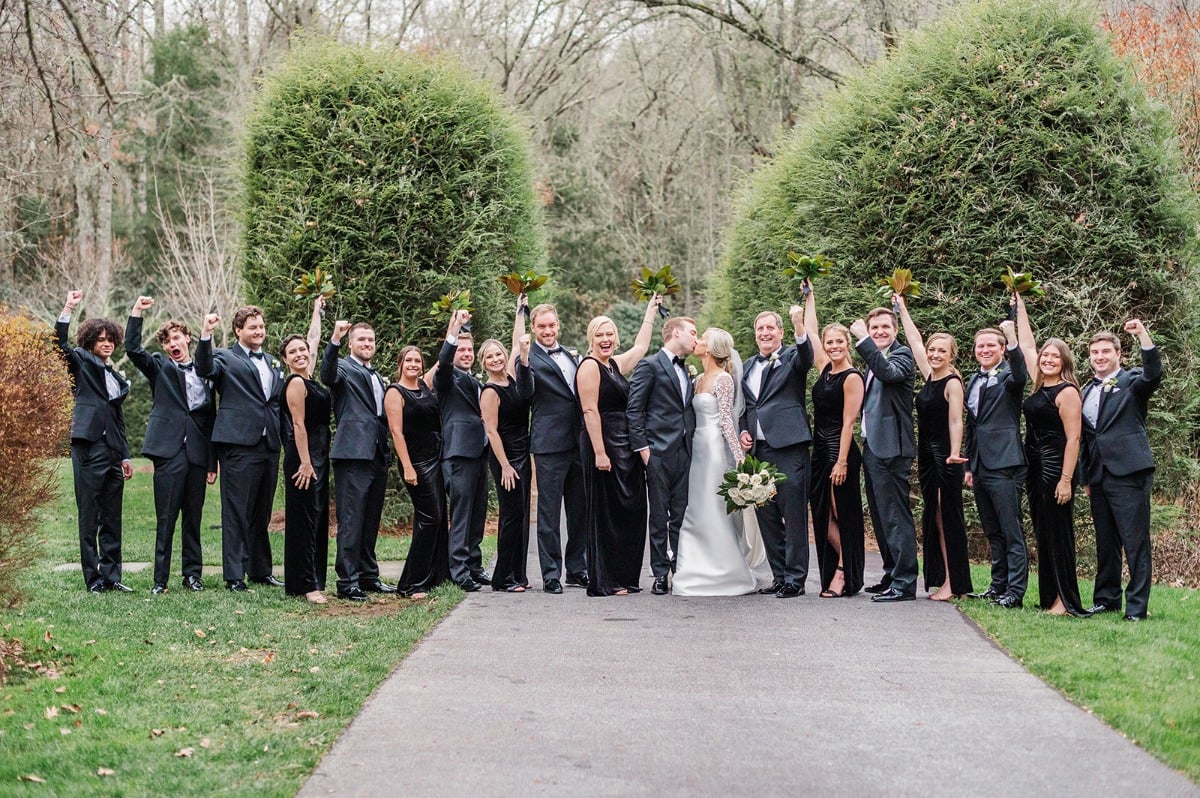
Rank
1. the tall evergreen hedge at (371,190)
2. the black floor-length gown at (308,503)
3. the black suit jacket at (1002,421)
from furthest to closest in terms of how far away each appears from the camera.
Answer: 1. the tall evergreen hedge at (371,190)
2. the black floor-length gown at (308,503)
3. the black suit jacket at (1002,421)

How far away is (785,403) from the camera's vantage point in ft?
31.7

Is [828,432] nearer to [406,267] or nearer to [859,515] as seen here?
[859,515]

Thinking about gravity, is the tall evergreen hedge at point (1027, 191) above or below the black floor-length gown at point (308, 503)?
above

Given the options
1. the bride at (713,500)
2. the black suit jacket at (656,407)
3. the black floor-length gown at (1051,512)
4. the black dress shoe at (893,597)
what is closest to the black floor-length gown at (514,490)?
the black suit jacket at (656,407)

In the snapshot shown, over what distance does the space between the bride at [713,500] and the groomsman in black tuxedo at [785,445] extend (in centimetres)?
20

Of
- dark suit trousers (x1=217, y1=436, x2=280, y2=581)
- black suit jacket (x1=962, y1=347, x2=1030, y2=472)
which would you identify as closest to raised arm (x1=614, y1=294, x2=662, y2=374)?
black suit jacket (x1=962, y1=347, x2=1030, y2=472)

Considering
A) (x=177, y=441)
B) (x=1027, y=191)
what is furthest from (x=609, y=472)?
(x=1027, y=191)

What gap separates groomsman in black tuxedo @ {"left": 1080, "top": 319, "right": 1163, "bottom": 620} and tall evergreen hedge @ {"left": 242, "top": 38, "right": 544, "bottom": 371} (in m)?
7.43

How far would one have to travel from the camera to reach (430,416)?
32.2 feet

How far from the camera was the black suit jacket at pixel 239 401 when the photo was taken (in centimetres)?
990

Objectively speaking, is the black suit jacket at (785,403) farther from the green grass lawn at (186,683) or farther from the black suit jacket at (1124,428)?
the green grass lawn at (186,683)

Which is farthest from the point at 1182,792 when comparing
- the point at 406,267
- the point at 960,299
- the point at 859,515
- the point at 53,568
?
the point at 406,267

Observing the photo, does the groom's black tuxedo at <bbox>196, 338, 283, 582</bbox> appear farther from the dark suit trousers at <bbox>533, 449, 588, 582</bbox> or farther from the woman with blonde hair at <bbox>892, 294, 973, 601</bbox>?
the woman with blonde hair at <bbox>892, 294, 973, 601</bbox>

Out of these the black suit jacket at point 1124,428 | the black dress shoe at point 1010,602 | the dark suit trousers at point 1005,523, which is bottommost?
the black dress shoe at point 1010,602
